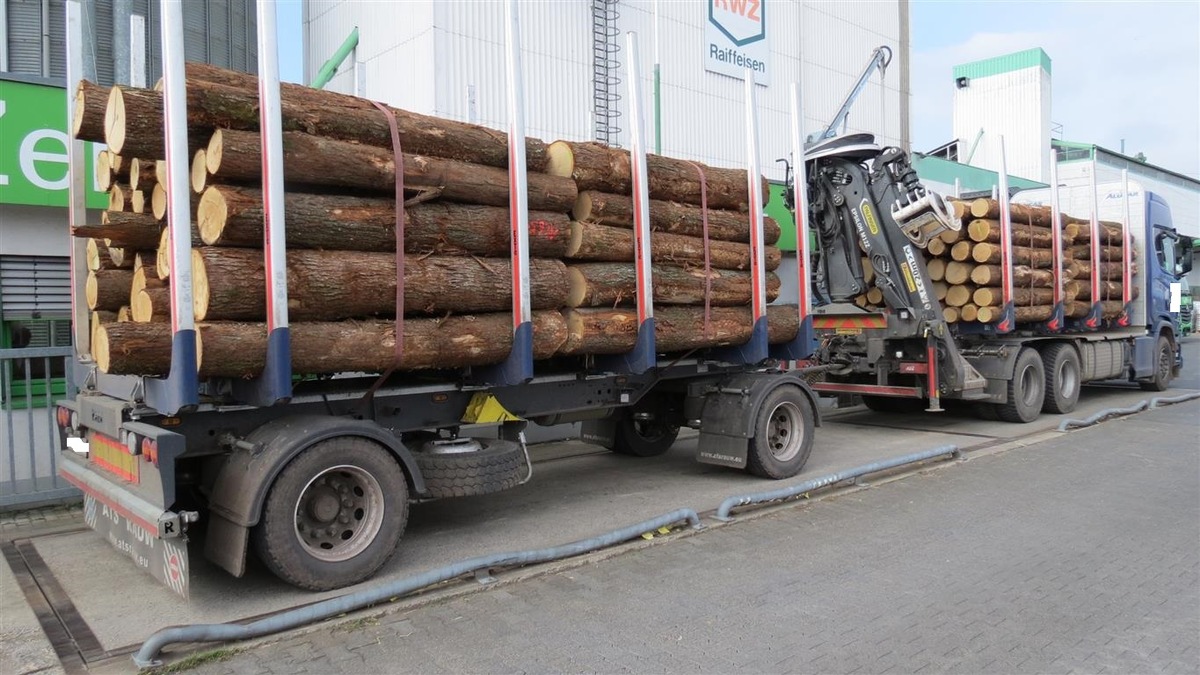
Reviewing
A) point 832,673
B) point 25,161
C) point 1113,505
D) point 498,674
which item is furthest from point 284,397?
point 1113,505

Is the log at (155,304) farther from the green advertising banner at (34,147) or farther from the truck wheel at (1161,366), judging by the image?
the truck wheel at (1161,366)

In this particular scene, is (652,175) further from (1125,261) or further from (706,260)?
(1125,261)

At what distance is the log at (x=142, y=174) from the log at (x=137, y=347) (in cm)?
104

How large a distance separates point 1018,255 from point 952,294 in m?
1.17

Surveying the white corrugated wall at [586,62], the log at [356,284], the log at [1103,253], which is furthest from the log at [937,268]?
the log at [356,284]

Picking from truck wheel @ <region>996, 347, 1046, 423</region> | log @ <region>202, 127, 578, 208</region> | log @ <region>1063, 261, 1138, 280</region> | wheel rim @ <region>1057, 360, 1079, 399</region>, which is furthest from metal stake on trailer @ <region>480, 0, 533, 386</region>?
log @ <region>1063, 261, 1138, 280</region>

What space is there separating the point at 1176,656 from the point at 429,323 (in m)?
A: 4.42

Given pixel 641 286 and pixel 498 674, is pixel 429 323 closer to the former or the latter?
pixel 641 286

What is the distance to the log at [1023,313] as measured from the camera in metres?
11.1

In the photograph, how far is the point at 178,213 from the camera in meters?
4.38

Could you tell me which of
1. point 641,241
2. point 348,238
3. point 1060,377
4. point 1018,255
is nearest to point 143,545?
point 348,238

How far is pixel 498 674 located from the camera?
3.72m

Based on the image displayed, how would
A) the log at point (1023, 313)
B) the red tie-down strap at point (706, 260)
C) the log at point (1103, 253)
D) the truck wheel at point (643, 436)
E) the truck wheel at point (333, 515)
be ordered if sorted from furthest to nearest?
the log at point (1103, 253), the log at point (1023, 313), the truck wheel at point (643, 436), the red tie-down strap at point (706, 260), the truck wheel at point (333, 515)

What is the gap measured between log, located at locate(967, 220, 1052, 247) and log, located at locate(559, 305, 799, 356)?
177 inches
